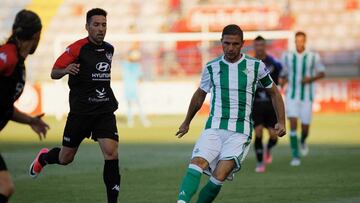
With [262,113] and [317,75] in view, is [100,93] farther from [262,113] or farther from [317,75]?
[317,75]

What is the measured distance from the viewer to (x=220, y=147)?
29.9 feet

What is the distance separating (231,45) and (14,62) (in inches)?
99.8

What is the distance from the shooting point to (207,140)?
29.8ft

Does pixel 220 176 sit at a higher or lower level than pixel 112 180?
higher

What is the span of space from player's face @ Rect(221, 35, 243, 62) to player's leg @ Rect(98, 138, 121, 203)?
1.76m

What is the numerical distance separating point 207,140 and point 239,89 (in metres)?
0.67

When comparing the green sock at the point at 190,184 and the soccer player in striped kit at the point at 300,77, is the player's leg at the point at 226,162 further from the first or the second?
the soccer player in striped kit at the point at 300,77

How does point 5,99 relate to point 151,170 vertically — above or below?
above

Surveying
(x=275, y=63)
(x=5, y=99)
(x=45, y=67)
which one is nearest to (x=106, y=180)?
(x=5, y=99)

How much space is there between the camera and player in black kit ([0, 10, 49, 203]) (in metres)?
7.51

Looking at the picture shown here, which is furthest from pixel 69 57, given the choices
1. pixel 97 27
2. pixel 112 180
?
pixel 112 180

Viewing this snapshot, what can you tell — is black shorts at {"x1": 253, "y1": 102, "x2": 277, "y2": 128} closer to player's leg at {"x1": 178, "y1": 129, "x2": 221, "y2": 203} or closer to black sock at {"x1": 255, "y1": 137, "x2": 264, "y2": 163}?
black sock at {"x1": 255, "y1": 137, "x2": 264, "y2": 163}

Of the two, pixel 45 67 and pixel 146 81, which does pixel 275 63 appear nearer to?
pixel 146 81

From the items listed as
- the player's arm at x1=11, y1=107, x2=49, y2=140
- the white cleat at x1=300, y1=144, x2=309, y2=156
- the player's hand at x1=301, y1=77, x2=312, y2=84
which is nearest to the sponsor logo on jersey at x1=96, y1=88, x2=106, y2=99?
the player's arm at x1=11, y1=107, x2=49, y2=140
